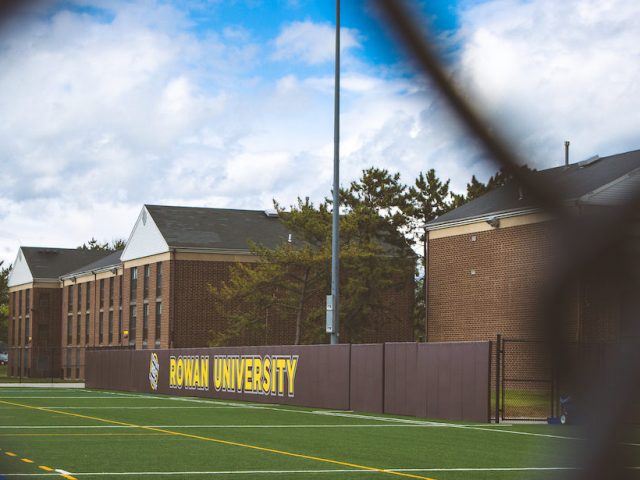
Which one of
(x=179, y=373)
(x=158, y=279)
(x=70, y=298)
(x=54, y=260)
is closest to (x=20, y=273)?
(x=54, y=260)

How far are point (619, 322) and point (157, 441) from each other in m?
16.3

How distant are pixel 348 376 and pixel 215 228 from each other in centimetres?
3509

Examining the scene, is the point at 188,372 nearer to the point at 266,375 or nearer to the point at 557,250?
the point at 266,375

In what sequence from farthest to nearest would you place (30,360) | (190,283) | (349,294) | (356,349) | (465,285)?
1. (30,360)
2. (190,283)
3. (349,294)
4. (356,349)
5. (465,285)

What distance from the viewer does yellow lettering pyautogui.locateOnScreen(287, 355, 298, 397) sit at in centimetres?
3059

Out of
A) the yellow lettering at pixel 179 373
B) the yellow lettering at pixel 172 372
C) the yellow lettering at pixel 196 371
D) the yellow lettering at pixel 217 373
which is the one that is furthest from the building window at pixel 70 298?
the yellow lettering at pixel 217 373

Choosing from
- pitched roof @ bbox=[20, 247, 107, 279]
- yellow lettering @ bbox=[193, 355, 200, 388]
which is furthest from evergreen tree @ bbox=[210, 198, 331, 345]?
pitched roof @ bbox=[20, 247, 107, 279]

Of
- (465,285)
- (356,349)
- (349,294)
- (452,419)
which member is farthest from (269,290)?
(465,285)

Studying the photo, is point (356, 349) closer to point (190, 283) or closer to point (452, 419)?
point (452, 419)

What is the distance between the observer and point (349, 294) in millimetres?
49625

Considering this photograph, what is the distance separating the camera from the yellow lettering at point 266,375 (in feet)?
105

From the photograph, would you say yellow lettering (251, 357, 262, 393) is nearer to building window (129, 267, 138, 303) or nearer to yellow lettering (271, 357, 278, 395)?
yellow lettering (271, 357, 278, 395)

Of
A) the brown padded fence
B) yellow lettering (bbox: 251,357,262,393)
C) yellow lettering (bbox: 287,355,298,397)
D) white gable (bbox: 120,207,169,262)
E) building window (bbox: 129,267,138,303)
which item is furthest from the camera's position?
building window (bbox: 129,267,138,303)

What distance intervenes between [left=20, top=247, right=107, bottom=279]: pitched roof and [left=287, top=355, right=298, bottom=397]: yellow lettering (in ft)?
188
